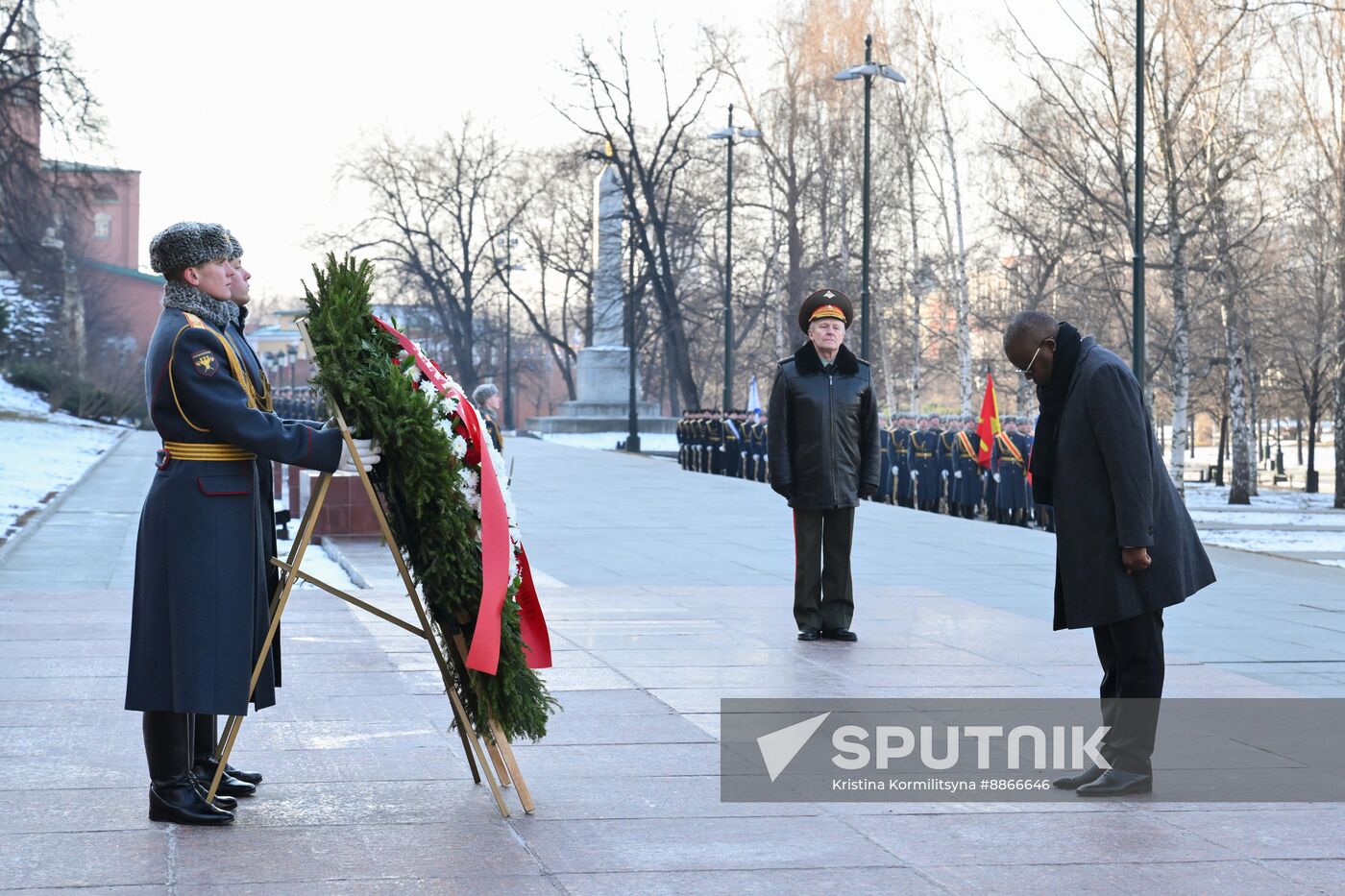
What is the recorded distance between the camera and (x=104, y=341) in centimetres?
8000

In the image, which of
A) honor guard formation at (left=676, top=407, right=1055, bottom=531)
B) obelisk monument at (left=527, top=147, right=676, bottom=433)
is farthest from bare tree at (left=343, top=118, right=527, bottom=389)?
honor guard formation at (left=676, top=407, right=1055, bottom=531)

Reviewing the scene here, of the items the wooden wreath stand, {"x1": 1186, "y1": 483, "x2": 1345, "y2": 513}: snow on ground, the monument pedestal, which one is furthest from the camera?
the monument pedestal

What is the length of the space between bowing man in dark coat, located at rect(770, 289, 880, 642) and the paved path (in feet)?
1.08

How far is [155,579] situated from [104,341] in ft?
259

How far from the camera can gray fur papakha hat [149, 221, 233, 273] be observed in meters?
5.24

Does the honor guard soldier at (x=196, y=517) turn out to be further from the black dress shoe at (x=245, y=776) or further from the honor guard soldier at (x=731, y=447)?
the honor guard soldier at (x=731, y=447)

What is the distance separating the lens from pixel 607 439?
189 feet

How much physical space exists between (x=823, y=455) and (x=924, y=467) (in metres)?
16.4

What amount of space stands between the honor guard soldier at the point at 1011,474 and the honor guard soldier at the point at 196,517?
57.3 ft

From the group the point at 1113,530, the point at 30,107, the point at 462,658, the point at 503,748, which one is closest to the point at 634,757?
the point at 503,748

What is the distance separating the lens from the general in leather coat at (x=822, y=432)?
9.34m

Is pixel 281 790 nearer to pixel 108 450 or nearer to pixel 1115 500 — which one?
pixel 1115 500

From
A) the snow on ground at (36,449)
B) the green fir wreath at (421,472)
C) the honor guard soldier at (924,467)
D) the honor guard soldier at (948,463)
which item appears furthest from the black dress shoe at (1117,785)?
the honor guard soldier at (924,467)

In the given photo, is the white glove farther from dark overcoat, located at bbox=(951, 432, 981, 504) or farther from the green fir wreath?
dark overcoat, located at bbox=(951, 432, 981, 504)
